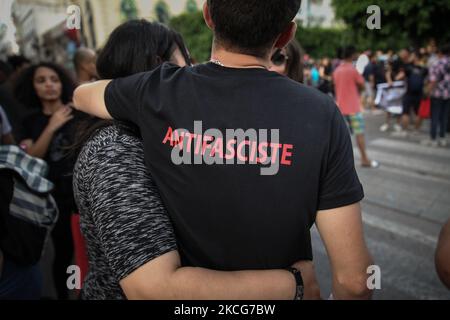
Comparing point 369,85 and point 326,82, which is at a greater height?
point 326,82

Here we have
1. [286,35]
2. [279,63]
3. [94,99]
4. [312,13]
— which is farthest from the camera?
[312,13]

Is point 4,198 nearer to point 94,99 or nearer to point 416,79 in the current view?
point 94,99

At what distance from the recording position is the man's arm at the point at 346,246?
2.91ft

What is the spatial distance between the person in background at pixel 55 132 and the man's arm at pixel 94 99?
120 cm

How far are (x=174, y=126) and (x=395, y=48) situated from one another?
2384 centimetres

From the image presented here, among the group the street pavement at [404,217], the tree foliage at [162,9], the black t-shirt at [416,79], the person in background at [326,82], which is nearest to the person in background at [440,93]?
the street pavement at [404,217]

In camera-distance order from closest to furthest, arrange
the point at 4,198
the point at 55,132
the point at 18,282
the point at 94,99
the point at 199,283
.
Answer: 1. the point at 199,283
2. the point at 94,99
3. the point at 4,198
4. the point at 18,282
5. the point at 55,132

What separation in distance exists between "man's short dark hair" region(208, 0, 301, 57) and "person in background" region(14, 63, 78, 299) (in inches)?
67.5

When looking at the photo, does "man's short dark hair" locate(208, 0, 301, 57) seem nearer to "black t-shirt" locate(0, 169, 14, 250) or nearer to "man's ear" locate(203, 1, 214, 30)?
"man's ear" locate(203, 1, 214, 30)

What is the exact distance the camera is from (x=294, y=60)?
2.94 meters

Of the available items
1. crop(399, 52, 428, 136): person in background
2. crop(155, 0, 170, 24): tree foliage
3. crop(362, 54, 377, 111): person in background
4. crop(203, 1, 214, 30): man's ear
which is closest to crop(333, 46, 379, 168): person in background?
crop(399, 52, 428, 136): person in background

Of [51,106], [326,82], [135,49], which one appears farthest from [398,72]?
[135,49]

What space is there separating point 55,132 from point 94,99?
160 cm
